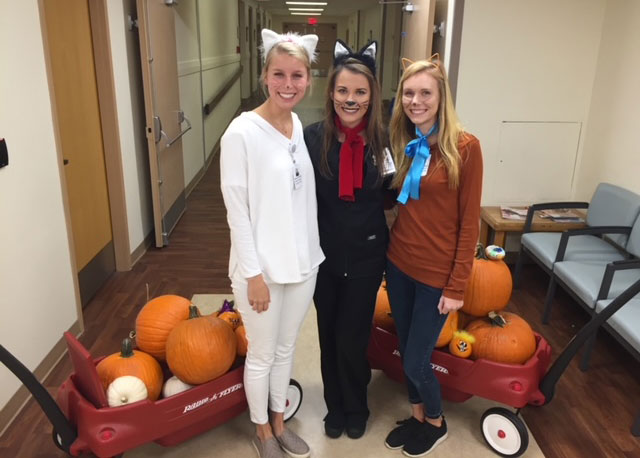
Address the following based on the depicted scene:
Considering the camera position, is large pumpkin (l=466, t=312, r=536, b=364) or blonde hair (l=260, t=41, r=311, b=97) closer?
blonde hair (l=260, t=41, r=311, b=97)

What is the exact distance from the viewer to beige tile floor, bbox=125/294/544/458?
2279 mm

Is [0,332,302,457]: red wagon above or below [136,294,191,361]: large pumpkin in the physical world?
below

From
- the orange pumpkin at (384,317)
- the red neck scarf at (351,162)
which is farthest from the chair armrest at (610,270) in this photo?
the red neck scarf at (351,162)

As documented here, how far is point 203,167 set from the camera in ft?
23.1

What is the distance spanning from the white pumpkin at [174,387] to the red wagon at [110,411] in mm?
78

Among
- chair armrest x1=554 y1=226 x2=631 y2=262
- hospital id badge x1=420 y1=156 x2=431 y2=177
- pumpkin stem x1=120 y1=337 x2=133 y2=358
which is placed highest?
hospital id badge x1=420 y1=156 x2=431 y2=177

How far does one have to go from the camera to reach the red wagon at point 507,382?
2.20 m

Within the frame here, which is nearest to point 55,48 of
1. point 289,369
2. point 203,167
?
point 289,369

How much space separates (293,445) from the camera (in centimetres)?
224

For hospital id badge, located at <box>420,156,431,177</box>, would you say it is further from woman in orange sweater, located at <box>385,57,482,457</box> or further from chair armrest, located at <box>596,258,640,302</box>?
chair armrest, located at <box>596,258,640,302</box>

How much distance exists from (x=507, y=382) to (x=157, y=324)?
143 centimetres

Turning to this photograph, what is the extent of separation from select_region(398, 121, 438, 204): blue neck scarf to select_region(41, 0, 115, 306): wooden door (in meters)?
2.12

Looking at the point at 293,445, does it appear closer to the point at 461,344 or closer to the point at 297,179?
the point at 461,344

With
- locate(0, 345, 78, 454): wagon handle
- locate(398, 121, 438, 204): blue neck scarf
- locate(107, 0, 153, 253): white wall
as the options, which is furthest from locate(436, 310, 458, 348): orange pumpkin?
locate(107, 0, 153, 253): white wall
